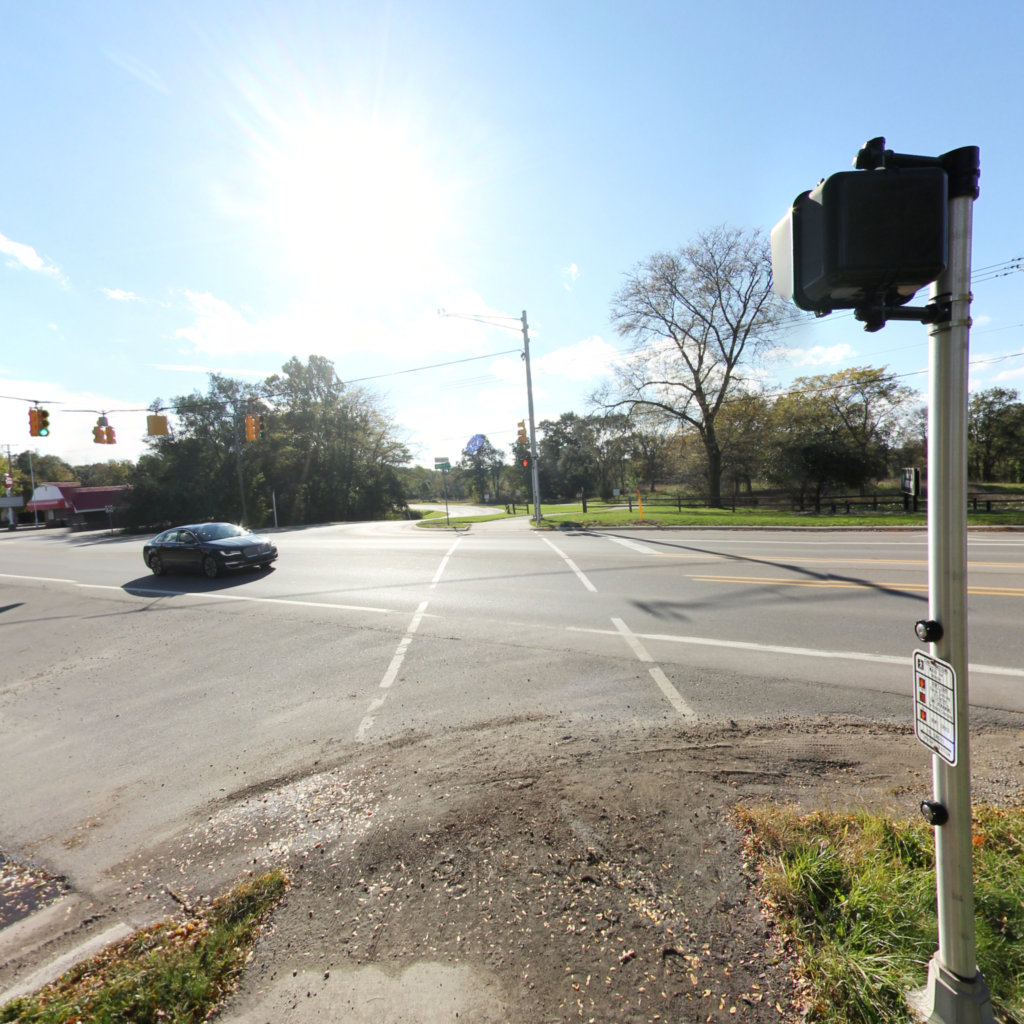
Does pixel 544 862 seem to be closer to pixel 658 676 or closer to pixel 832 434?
pixel 658 676

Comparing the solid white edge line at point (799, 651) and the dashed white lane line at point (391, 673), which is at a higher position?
the solid white edge line at point (799, 651)

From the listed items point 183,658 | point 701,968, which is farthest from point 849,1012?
point 183,658

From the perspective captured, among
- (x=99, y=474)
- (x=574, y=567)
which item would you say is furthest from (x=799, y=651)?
Result: (x=99, y=474)

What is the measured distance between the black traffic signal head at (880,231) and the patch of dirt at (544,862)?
2585 millimetres

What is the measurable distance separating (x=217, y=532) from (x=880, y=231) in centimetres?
1650

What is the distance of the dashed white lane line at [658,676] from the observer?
5162mm

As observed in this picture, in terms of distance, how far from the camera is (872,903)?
8.13ft

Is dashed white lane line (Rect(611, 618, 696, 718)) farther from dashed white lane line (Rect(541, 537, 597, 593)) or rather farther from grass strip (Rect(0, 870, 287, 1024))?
grass strip (Rect(0, 870, 287, 1024))

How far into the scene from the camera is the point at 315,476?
51.2 metres

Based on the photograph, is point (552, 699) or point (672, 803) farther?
point (552, 699)

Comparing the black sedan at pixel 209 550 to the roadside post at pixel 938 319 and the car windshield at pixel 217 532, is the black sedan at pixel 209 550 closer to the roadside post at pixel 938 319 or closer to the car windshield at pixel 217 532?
the car windshield at pixel 217 532

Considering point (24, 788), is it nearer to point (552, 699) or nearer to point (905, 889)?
point (552, 699)

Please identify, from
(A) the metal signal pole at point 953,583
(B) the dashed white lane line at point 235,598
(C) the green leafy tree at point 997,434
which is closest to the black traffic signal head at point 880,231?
(A) the metal signal pole at point 953,583

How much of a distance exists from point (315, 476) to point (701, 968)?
52.5m
